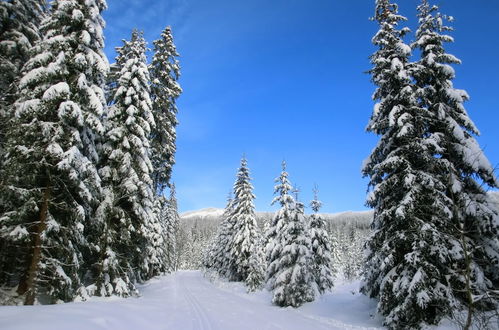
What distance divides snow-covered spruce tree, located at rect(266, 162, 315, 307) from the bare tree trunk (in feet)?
47.6

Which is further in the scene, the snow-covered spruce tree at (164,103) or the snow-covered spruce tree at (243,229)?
the snow-covered spruce tree at (243,229)

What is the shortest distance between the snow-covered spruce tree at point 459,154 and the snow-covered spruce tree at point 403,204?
553 millimetres

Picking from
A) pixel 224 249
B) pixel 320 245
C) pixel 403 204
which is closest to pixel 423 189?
pixel 403 204

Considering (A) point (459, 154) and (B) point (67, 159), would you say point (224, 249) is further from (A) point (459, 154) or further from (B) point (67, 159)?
(A) point (459, 154)

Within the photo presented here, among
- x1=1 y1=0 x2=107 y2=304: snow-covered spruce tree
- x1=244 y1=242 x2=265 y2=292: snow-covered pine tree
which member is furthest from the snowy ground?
x1=244 y1=242 x2=265 y2=292: snow-covered pine tree

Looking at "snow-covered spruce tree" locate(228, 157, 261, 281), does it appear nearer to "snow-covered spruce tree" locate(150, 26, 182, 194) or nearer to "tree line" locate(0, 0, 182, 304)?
"snow-covered spruce tree" locate(150, 26, 182, 194)

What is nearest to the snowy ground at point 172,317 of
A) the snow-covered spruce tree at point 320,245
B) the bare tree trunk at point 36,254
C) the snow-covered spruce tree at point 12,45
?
the bare tree trunk at point 36,254

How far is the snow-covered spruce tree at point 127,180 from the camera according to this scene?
18.0 metres

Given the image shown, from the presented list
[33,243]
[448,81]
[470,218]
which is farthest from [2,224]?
[448,81]

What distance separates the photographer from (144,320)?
11.9 metres

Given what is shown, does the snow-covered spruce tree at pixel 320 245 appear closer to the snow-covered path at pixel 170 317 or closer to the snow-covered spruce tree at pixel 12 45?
the snow-covered path at pixel 170 317

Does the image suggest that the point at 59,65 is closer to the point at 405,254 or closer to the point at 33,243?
the point at 33,243

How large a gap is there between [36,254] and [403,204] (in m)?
15.5

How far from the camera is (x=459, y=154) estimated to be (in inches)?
571
